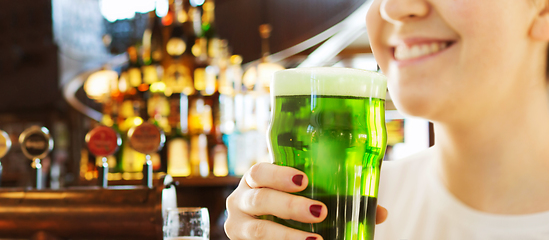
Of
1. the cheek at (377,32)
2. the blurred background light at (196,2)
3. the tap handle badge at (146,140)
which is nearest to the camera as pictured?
the cheek at (377,32)

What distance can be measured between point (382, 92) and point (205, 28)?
13.9ft

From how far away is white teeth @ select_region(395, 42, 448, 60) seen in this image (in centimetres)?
70

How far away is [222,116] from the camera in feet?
15.1

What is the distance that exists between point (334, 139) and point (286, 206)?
111 mm

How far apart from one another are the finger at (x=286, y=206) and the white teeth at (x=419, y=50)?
0.94 ft

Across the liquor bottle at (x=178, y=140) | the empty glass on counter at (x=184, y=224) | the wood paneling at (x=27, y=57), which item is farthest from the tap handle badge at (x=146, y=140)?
the wood paneling at (x=27, y=57)

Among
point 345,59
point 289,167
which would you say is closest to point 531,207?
point 289,167

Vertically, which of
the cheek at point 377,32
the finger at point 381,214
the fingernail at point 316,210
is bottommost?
the finger at point 381,214

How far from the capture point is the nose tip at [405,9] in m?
A: 0.69

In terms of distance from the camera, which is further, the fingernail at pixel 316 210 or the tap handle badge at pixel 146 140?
the tap handle badge at pixel 146 140

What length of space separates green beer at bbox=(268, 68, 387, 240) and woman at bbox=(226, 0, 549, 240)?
0.03 meters

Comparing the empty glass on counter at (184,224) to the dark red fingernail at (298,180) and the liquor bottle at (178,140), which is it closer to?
the dark red fingernail at (298,180)

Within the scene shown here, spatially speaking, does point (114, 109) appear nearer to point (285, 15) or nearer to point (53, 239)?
point (285, 15)

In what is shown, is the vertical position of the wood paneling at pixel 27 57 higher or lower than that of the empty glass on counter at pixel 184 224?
higher
